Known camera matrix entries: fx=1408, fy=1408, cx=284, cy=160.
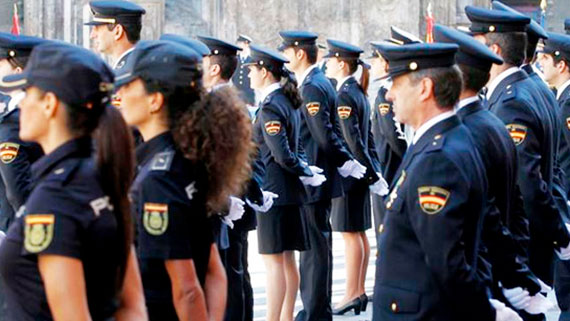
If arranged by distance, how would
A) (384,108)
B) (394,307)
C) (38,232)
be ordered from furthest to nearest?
(384,108) → (394,307) → (38,232)

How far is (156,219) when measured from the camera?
4734 millimetres

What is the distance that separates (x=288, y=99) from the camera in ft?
30.2

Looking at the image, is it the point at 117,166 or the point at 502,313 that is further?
the point at 502,313

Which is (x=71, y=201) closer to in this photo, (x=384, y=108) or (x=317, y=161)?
(x=317, y=161)

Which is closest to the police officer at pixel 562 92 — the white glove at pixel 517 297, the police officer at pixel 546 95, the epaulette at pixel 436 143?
the police officer at pixel 546 95

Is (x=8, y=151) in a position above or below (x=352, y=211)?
above

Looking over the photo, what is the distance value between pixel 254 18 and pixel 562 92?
10.6m

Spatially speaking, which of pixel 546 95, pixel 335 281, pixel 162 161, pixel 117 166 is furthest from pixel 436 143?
pixel 335 281

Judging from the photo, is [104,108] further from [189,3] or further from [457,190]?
[189,3]

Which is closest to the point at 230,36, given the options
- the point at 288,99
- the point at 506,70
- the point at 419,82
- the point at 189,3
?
the point at 189,3

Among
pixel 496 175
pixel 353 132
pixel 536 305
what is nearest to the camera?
pixel 496 175

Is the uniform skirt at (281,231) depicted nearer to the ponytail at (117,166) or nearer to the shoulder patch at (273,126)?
the shoulder patch at (273,126)

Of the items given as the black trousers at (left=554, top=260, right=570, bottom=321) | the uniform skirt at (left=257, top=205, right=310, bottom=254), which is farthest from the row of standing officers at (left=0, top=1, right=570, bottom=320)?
the black trousers at (left=554, top=260, right=570, bottom=321)

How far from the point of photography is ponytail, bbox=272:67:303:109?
30.2ft
